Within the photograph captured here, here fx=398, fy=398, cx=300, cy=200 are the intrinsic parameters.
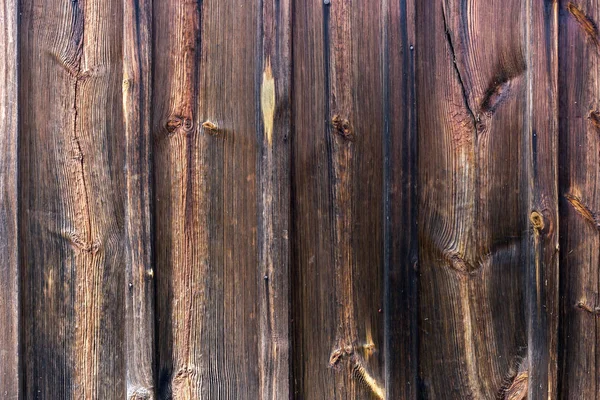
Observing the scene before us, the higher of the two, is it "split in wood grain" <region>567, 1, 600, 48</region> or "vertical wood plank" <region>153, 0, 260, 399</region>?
"split in wood grain" <region>567, 1, 600, 48</region>

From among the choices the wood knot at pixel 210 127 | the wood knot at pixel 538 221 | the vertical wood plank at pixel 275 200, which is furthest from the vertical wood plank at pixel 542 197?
the wood knot at pixel 210 127

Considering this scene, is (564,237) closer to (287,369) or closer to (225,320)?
(287,369)

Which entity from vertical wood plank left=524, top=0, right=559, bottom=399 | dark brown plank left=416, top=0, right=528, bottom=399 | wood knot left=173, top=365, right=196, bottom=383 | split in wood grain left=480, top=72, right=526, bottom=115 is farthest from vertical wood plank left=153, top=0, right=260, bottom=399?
vertical wood plank left=524, top=0, right=559, bottom=399

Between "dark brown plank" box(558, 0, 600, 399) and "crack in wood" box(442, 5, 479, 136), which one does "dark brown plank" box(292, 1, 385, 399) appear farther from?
"dark brown plank" box(558, 0, 600, 399)

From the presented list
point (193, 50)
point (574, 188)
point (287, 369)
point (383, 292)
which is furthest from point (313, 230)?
point (574, 188)

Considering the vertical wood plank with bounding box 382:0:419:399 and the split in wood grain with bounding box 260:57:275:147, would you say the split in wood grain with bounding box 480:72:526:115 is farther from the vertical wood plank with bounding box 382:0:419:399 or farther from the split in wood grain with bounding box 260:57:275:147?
the split in wood grain with bounding box 260:57:275:147

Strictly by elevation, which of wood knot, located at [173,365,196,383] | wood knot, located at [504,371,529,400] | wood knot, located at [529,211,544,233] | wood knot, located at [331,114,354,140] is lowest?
wood knot, located at [504,371,529,400]
